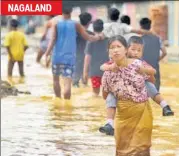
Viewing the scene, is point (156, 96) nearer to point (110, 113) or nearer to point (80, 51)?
point (110, 113)

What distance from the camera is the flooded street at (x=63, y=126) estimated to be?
24.8 feet

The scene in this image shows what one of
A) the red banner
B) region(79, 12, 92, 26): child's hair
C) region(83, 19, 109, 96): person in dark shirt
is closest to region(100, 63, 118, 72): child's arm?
the red banner

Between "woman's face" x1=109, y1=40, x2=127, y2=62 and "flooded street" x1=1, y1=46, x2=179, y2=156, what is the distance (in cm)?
108

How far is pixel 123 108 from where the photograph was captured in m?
6.89

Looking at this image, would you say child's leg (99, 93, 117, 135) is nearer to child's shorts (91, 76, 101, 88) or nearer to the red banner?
the red banner

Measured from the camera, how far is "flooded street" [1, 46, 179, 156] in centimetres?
757

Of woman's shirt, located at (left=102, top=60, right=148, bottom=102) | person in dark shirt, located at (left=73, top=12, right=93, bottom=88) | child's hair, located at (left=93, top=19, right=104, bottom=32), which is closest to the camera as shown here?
woman's shirt, located at (left=102, top=60, right=148, bottom=102)

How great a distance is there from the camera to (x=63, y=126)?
9234 mm

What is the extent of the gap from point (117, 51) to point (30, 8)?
129 inches

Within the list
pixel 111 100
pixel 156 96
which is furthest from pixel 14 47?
pixel 111 100

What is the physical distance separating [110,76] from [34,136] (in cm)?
179

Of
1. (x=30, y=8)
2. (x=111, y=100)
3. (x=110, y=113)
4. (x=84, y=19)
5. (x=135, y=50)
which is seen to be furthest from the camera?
(x=84, y=19)

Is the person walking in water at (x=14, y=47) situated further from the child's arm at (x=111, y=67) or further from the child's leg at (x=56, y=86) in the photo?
the child's arm at (x=111, y=67)

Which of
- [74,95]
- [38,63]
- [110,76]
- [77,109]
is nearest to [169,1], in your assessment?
[38,63]
